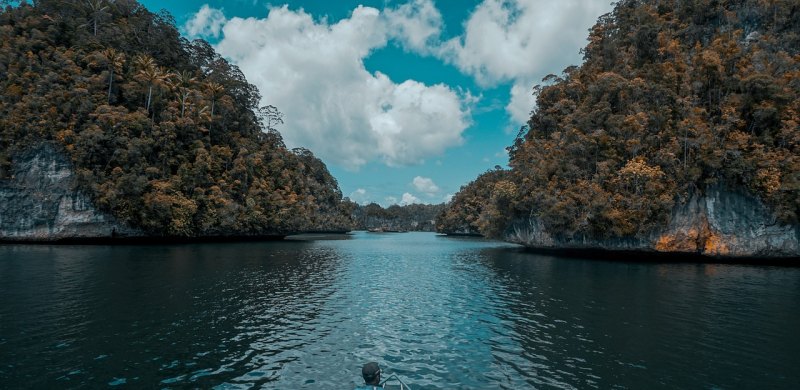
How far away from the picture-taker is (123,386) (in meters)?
10.1

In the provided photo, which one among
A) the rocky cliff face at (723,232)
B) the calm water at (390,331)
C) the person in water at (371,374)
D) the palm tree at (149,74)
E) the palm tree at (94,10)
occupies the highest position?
the palm tree at (94,10)

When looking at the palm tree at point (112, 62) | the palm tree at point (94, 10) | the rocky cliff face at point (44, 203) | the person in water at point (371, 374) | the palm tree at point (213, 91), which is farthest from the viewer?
the palm tree at point (213, 91)

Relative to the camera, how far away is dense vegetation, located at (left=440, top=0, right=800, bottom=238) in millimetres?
39312

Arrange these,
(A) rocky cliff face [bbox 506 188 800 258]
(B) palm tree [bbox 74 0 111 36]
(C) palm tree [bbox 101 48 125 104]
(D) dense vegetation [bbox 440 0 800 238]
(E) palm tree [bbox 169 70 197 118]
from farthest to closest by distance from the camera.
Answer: (B) palm tree [bbox 74 0 111 36]
(E) palm tree [bbox 169 70 197 118]
(C) palm tree [bbox 101 48 125 104]
(D) dense vegetation [bbox 440 0 800 238]
(A) rocky cliff face [bbox 506 188 800 258]

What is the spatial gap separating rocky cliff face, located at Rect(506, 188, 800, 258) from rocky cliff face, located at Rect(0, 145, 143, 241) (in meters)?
71.1

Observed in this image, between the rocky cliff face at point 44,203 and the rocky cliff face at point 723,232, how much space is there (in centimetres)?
7108

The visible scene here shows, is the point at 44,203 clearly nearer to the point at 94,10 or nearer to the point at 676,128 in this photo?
the point at 94,10

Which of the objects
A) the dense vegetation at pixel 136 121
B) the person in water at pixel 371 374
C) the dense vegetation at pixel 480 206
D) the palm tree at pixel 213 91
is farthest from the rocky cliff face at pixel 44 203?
the person in water at pixel 371 374

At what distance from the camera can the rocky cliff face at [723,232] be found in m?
38.8

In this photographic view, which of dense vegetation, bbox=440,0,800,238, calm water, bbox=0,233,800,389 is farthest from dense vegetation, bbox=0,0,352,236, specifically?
dense vegetation, bbox=440,0,800,238

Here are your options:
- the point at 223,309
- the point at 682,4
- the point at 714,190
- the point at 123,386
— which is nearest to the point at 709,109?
the point at 714,190

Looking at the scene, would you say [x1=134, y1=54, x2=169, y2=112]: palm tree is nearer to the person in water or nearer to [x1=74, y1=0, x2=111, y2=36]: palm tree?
[x1=74, y1=0, x2=111, y2=36]: palm tree

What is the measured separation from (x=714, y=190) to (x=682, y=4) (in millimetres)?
32248

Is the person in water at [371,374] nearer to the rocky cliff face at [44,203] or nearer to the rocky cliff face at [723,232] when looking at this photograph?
the rocky cliff face at [723,232]
